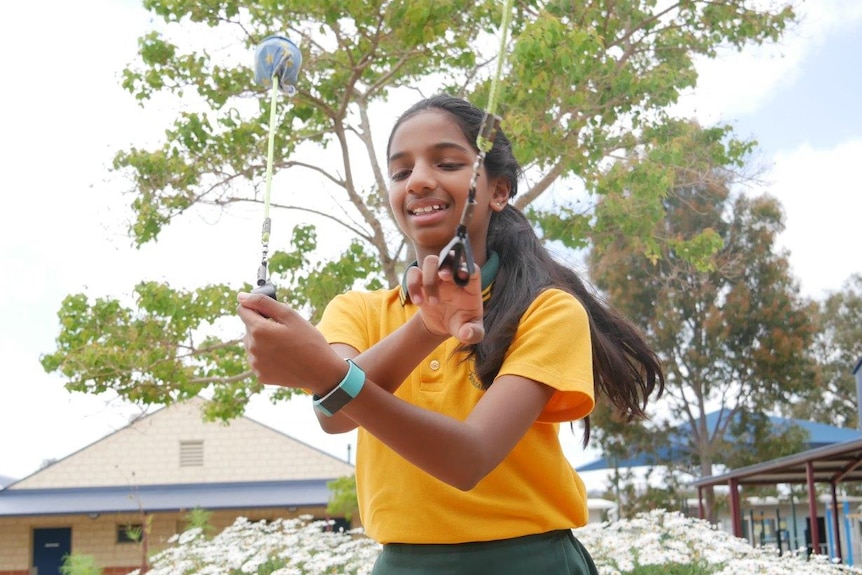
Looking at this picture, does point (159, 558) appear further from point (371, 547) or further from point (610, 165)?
point (610, 165)

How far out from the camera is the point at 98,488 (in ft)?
77.0

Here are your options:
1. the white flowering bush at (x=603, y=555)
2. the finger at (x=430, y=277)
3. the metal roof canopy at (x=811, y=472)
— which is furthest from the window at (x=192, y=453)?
the finger at (x=430, y=277)

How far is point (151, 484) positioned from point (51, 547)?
113 inches

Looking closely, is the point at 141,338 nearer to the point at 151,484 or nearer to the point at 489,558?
the point at 489,558

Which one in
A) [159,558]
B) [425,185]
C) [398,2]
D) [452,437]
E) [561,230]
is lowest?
[159,558]

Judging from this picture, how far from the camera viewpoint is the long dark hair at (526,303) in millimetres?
1593

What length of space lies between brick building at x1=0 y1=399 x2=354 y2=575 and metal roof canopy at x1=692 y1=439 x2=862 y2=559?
1035 centimetres

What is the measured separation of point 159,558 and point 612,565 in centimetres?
373

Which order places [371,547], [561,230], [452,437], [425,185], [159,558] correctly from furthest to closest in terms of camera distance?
[561,230], [159,558], [371,547], [425,185], [452,437]

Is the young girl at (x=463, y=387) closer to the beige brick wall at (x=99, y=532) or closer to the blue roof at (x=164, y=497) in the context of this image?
the blue roof at (x=164, y=497)

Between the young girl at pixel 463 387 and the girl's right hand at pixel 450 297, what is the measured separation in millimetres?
40

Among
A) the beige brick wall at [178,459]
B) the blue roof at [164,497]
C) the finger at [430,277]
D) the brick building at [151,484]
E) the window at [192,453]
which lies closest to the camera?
the finger at [430,277]

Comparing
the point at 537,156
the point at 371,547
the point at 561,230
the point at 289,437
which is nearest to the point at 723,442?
the point at 289,437

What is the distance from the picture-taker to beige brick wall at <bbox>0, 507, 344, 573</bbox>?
2283 centimetres
